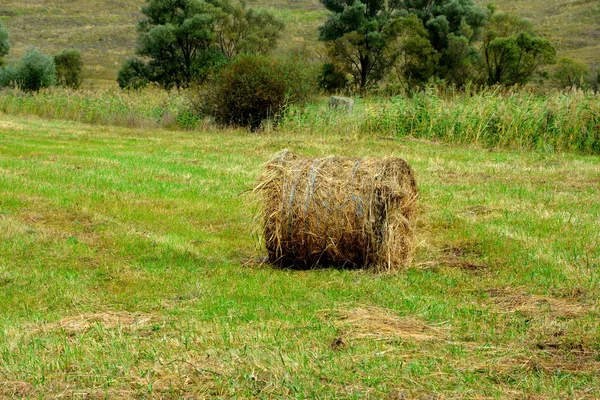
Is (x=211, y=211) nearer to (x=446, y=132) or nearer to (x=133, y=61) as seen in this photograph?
(x=446, y=132)

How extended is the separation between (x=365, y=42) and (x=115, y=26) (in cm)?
4679

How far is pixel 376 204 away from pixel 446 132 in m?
13.1

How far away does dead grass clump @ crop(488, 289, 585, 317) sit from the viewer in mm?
6660

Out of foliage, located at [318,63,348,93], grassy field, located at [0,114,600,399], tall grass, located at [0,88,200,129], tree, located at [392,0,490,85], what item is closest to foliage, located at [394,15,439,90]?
tree, located at [392,0,490,85]

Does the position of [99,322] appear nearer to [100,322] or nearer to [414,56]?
[100,322]

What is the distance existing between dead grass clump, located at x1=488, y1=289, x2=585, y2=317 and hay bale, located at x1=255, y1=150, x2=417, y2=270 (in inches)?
52.3

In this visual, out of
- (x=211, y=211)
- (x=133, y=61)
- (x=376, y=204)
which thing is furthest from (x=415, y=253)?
(x=133, y=61)

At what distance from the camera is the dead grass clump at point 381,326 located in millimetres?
5961

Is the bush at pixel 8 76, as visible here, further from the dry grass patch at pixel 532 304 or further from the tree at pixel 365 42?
the dry grass patch at pixel 532 304

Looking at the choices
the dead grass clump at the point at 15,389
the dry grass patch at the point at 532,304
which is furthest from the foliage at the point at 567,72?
the dead grass clump at the point at 15,389

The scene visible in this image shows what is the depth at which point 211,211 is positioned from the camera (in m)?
11.6

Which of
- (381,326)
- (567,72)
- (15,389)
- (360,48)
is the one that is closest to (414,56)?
(360,48)

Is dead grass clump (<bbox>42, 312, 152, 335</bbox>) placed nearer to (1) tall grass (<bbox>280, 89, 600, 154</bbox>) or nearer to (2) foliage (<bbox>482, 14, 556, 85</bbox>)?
(1) tall grass (<bbox>280, 89, 600, 154</bbox>)

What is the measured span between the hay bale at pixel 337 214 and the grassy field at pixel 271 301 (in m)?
0.25
